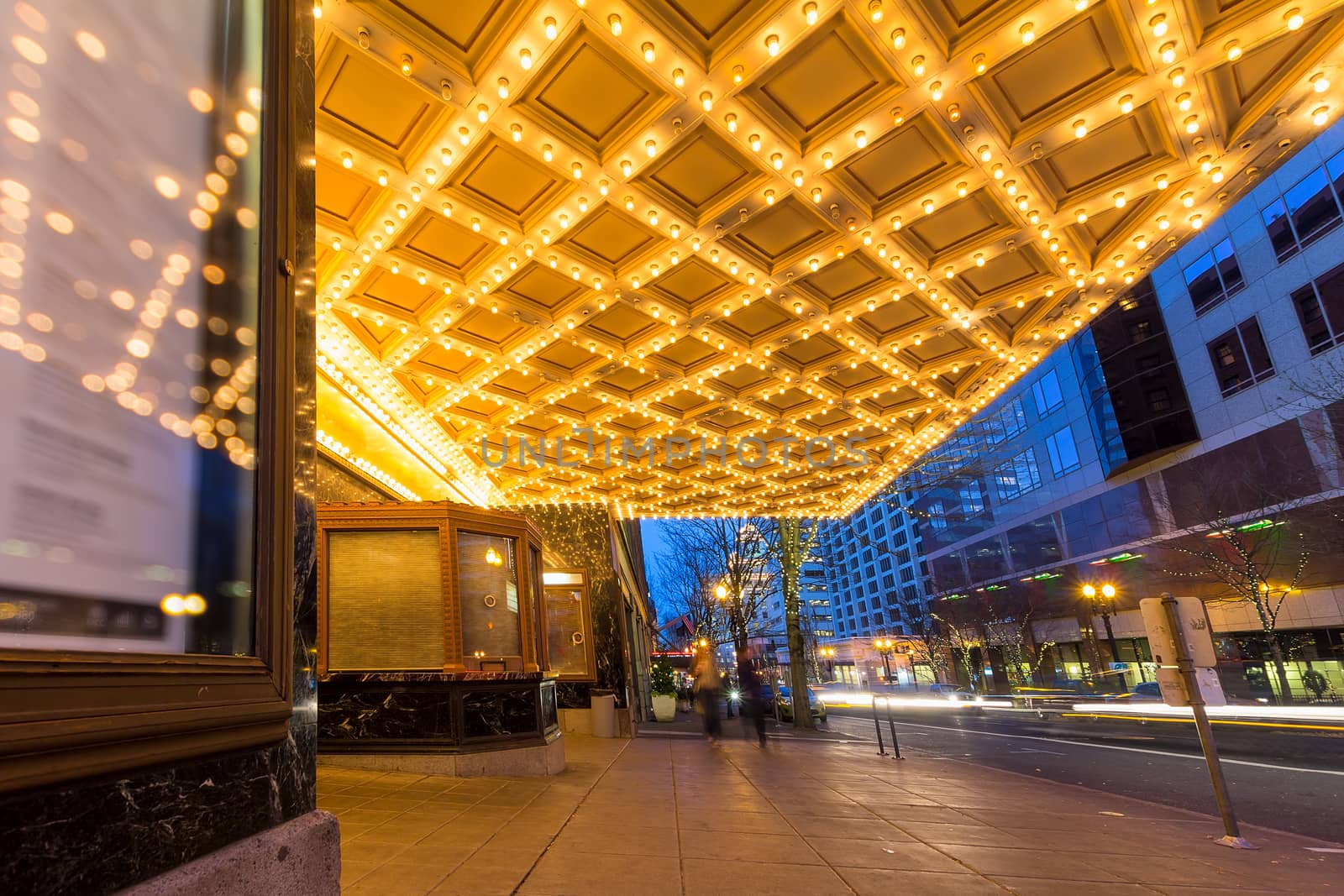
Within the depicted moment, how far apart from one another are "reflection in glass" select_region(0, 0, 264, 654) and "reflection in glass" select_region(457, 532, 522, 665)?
690 cm

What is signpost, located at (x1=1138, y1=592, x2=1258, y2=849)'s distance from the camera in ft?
19.2

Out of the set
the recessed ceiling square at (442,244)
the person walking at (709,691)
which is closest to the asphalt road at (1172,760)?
the person walking at (709,691)

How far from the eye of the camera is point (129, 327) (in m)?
1.80

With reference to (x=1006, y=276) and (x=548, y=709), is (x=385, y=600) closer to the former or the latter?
(x=548, y=709)

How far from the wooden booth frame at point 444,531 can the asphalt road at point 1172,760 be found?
9.06 meters

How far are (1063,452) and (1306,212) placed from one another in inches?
770

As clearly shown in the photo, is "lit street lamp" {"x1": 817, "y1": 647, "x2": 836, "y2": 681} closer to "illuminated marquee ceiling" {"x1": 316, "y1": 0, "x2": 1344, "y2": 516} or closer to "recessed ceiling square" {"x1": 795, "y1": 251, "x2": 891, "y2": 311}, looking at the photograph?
"illuminated marquee ceiling" {"x1": 316, "y1": 0, "x2": 1344, "y2": 516}

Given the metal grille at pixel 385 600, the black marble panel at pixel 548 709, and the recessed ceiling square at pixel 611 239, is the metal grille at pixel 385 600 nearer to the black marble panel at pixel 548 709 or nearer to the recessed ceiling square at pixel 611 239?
the black marble panel at pixel 548 709

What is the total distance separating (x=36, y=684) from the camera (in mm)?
1321

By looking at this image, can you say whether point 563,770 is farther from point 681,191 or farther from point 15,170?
point 15,170

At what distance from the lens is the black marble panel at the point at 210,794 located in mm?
1374

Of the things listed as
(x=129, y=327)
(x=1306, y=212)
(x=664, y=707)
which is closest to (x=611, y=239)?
(x=129, y=327)

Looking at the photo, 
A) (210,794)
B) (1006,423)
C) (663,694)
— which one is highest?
(1006,423)

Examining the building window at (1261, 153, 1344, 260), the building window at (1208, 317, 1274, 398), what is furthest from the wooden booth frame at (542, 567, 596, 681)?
the building window at (1261, 153, 1344, 260)
